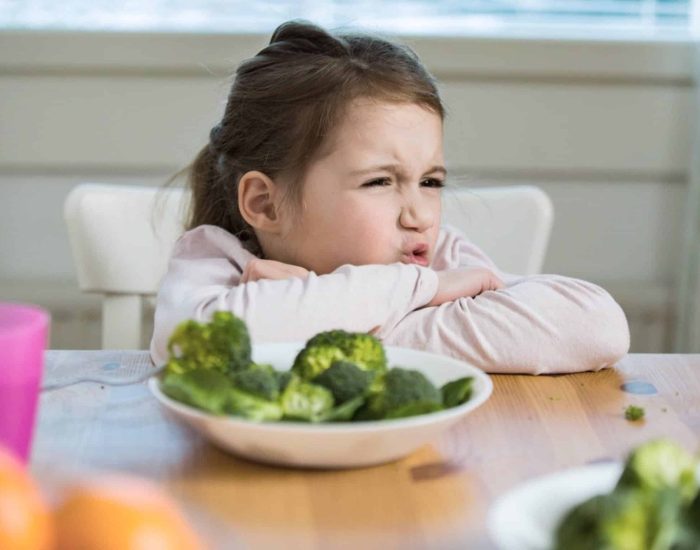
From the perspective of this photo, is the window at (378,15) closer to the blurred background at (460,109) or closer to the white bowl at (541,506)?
the blurred background at (460,109)

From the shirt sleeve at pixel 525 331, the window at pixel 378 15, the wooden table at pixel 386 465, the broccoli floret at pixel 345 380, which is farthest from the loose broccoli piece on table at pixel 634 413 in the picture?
the window at pixel 378 15

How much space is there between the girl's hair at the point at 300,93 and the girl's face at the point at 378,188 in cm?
2

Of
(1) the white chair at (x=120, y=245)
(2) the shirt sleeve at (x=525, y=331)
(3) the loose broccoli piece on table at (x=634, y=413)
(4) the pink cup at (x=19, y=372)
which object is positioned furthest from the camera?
(1) the white chair at (x=120, y=245)

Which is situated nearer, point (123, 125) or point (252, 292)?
point (252, 292)

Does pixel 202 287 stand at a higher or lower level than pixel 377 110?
lower

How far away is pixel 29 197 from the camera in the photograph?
249cm

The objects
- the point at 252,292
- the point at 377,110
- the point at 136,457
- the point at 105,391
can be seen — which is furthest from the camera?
the point at 377,110

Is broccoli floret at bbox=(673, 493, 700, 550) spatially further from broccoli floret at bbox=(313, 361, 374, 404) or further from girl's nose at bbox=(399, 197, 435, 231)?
girl's nose at bbox=(399, 197, 435, 231)

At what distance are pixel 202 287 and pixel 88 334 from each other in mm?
1339

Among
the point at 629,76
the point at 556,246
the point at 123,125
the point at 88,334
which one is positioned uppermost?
the point at 629,76

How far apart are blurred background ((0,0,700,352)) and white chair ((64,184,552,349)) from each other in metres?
0.58

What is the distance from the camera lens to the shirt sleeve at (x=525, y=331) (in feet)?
3.85

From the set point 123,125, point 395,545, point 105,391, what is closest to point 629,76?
point 123,125

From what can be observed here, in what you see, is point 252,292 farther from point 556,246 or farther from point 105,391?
point 556,246
